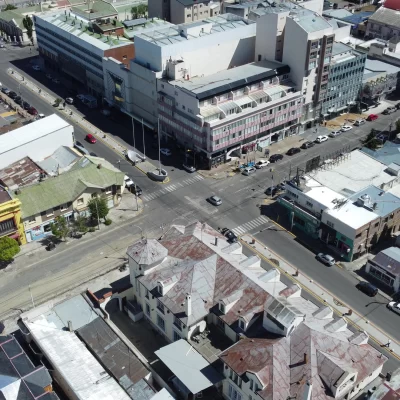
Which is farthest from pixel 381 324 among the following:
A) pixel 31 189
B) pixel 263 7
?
pixel 263 7

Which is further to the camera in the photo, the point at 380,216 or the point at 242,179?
the point at 242,179

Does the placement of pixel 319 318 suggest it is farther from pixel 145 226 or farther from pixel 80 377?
pixel 145 226

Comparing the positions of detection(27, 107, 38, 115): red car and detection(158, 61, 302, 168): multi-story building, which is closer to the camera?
detection(158, 61, 302, 168): multi-story building

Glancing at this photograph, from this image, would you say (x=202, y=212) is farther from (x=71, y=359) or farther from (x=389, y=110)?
(x=389, y=110)

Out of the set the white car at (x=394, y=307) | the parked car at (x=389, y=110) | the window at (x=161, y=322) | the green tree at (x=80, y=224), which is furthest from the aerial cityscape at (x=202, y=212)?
the parked car at (x=389, y=110)

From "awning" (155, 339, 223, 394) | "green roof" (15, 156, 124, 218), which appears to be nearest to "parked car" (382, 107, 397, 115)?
"green roof" (15, 156, 124, 218)

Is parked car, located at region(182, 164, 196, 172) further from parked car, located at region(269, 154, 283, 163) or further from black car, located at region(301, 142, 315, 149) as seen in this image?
black car, located at region(301, 142, 315, 149)
